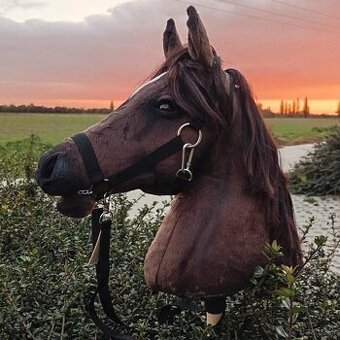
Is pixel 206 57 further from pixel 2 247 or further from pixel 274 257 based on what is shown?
pixel 2 247

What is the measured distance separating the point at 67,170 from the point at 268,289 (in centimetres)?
68

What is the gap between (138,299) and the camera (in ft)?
6.84

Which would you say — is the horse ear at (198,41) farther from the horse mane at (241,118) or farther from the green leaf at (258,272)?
the green leaf at (258,272)

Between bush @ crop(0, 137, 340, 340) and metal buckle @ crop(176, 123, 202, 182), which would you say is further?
bush @ crop(0, 137, 340, 340)

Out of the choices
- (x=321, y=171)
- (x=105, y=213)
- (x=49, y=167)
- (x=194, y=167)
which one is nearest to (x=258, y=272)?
(x=194, y=167)

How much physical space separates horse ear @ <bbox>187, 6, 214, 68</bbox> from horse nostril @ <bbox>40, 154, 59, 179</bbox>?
440 millimetres

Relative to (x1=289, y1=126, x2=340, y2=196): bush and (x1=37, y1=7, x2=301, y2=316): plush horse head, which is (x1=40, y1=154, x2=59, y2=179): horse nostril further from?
(x1=289, y1=126, x2=340, y2=196): bush

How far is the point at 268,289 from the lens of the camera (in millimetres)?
1656

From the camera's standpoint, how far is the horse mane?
1477 millimetres

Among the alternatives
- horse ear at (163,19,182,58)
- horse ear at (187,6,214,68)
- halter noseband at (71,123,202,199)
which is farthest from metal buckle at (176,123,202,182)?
horse ear at (163,19,182,58)

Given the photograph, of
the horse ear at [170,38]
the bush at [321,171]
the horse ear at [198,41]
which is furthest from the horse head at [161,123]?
the bush at [321,171]

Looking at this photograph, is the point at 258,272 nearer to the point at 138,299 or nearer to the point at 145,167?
the point at 145,167

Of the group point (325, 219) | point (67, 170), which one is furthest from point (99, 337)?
point (325, 219)

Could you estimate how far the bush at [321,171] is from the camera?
8.19 metres
